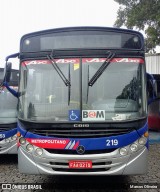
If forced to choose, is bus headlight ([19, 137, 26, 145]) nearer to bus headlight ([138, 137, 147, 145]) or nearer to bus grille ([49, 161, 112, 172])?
bus grille ([49, 161, 112, 172])

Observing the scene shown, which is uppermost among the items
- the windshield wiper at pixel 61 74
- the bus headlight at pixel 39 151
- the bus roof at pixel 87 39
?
the bus roof at pixel 87 39

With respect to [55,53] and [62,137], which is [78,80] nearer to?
[55,53]

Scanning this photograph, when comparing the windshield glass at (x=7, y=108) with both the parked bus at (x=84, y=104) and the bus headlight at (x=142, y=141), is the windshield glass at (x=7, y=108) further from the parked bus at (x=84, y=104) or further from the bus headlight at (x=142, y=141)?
the bus headlight at (x=142, y=141)

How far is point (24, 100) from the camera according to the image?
17.4 feet

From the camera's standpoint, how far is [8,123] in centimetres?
772

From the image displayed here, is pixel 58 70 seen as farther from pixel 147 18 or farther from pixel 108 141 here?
pixel 147 18

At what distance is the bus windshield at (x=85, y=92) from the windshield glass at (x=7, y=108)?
2795 millimetres

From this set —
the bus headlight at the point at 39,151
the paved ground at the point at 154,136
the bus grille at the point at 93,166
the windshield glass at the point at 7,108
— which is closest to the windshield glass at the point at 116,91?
the bus grille at the point at 93,166

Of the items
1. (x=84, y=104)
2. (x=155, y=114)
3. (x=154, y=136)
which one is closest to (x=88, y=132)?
(x=84, y=104)

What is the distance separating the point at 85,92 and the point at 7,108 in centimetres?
396

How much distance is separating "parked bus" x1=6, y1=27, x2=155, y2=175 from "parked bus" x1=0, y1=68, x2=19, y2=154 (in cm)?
239

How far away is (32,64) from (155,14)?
10.9 metres

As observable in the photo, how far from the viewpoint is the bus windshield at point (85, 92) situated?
5039 millimetres

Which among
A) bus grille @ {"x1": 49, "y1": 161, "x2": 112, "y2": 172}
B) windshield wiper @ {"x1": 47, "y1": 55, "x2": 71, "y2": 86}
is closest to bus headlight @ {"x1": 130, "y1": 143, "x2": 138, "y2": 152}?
bus grille @ {"x1": 49, "y1": 161, "x2": 112, "y2": 172}
